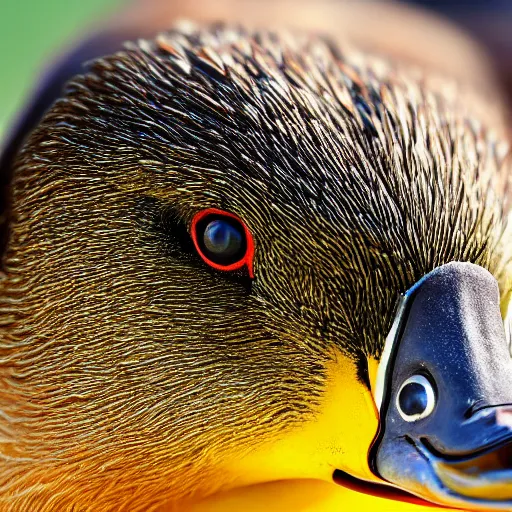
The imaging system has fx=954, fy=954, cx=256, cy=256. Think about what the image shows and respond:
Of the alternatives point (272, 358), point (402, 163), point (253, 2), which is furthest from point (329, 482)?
point (253, 2)

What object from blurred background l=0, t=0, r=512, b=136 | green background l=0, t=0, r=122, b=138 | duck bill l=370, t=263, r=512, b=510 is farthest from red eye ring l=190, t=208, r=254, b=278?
green background l=0, t=0, r=122, b=138

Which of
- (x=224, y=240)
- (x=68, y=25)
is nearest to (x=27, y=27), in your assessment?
(x=68, y=25)

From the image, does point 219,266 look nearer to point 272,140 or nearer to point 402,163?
point 272,140

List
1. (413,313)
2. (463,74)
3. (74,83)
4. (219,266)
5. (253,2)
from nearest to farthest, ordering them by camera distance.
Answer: (413,313), (219,266), (74,83), (463,74), (253,2)

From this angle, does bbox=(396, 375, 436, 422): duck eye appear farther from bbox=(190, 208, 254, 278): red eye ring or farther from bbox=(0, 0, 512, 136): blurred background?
bbox=(0, 0, 512, 136): blurred background

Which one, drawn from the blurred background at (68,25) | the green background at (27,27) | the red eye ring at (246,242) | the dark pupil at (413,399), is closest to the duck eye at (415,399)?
the dark pupil at (413,399)

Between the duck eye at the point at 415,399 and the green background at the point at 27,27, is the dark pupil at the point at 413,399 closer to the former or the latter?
the duck eye at the point at 415,399
